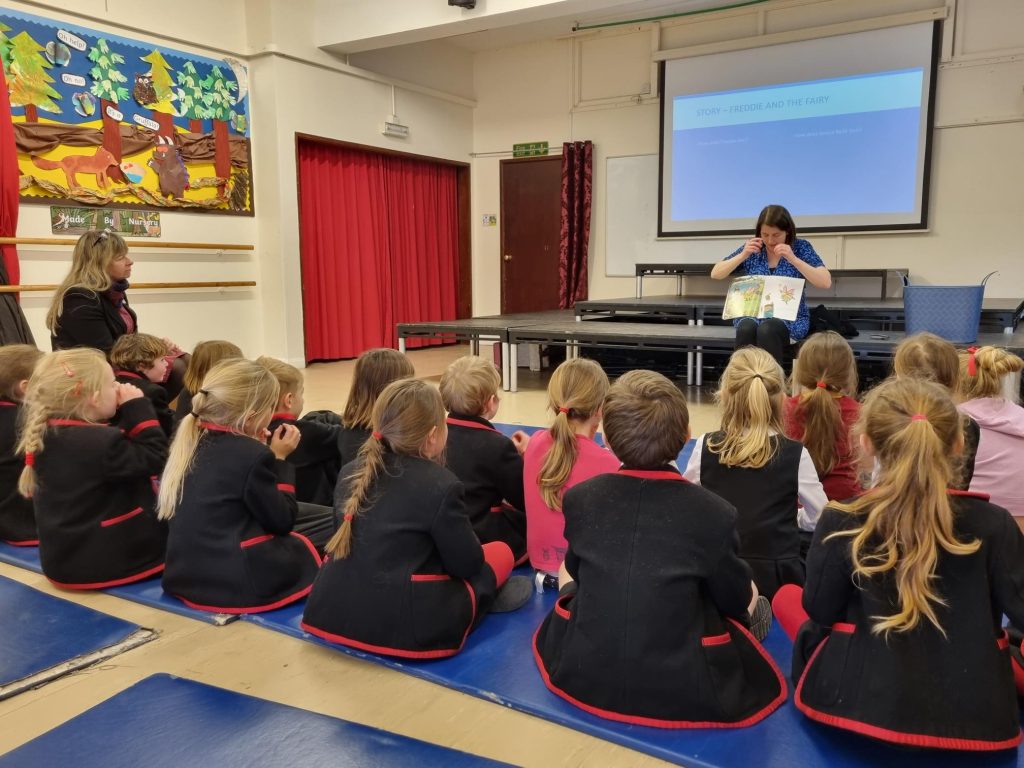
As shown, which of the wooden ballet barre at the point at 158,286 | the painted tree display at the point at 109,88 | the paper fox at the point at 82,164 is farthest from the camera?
the painted tree display at the point at 109,88

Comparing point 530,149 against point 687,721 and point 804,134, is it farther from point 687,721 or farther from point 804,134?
point 687,721

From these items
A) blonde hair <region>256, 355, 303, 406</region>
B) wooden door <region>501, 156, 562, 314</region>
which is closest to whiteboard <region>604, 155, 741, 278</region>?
wooden door <region>501, 156, 562, 314</region>

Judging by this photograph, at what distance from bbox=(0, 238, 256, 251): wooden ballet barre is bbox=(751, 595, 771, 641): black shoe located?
4078mm

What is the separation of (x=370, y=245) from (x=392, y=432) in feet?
20.5

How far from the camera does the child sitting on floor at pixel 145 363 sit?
2881 mm

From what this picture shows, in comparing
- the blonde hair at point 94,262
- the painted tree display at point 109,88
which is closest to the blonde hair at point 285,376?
the blonde hair at point 94,262

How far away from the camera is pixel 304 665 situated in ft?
5.66

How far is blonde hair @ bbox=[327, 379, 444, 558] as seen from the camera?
1614mm

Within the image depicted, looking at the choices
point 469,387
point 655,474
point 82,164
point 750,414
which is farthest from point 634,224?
point 655,474

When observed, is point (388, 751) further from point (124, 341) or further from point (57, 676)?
point (124, 341)

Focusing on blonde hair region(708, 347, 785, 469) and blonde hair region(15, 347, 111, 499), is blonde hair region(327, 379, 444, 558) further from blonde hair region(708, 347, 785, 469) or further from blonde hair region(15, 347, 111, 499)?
blonde hair region(15, 347, 111, 499)

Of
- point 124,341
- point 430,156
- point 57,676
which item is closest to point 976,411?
point 57,676

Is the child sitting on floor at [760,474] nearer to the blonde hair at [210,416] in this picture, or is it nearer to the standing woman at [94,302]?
the blonde hair at [210,416]

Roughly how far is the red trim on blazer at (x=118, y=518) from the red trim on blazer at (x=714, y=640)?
159 cm
